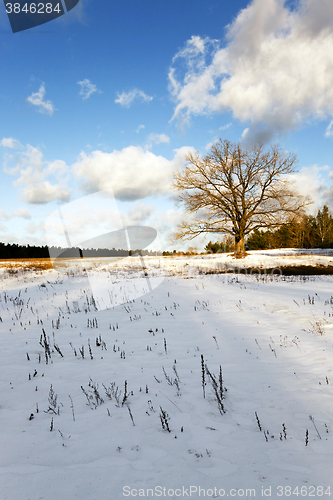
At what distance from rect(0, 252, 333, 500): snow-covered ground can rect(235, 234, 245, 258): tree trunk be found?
16.4 meters

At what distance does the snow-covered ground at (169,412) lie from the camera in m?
1.87

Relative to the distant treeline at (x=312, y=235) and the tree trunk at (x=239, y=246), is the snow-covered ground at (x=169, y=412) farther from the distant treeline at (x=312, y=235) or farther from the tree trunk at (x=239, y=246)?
the distant treeline at (x=312, y=235)

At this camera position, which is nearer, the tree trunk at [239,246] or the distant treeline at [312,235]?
the tree trunk at [239,246]

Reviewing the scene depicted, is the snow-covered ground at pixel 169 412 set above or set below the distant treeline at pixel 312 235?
below

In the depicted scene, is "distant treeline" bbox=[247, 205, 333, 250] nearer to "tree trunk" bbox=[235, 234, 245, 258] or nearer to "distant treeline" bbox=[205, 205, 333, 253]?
"distant treeline" bbox=[205, 205, 333, 253]

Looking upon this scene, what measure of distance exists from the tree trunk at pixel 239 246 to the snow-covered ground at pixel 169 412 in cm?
1636

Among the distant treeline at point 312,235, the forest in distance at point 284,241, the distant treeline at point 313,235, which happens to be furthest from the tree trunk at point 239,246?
the distant treeline at point 313,235

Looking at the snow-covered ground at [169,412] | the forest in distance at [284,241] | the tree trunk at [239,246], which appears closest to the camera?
the snow-covered ground at [169,412]

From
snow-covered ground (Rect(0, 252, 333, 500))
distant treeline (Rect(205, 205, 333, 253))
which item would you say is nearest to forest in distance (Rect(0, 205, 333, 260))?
distant treeline (Rect(205, 205, 333, 253))

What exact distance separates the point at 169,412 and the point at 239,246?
20588 mm

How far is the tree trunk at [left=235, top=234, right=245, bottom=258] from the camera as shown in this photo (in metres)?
21.6

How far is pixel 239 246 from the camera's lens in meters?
22.1

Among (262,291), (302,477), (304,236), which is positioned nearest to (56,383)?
(302,477)

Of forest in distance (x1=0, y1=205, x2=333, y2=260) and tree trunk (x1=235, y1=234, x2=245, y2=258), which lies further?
forest in distance (x1=0, y1=205, x2=333, y2=260)
